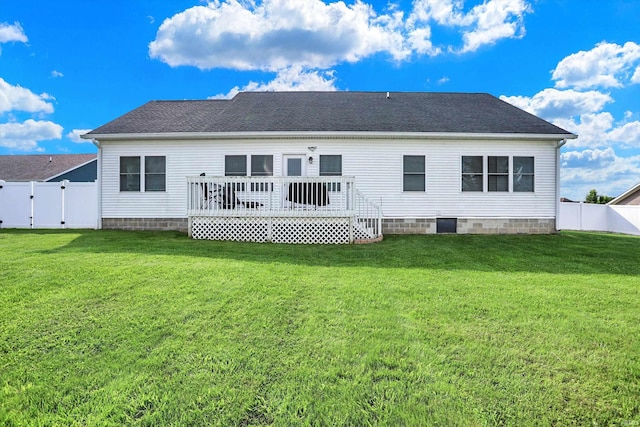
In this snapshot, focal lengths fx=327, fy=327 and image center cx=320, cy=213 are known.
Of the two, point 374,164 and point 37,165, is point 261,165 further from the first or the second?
point 37,165

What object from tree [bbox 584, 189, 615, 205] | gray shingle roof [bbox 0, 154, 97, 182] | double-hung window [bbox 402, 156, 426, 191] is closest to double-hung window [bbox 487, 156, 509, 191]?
double-hung window [bbox 402, 156, 426, 191]

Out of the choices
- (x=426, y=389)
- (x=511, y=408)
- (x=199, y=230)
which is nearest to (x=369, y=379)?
(x=426, y=389)

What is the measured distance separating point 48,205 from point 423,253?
13.2 meters

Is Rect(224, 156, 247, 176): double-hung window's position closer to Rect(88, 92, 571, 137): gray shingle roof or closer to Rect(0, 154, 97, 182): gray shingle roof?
Rect(88, 92, 571, 137): gray shingle roof

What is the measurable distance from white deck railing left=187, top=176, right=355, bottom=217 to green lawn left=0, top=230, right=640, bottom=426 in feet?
12.4

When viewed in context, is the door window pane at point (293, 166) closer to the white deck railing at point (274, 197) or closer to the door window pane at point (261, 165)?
the door window pane at point (261, 165)

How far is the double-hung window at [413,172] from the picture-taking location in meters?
11.0

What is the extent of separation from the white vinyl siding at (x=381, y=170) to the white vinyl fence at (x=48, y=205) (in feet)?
3.79

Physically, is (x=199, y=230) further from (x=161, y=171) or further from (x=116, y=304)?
(x=116, y=304)

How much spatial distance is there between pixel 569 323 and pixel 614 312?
858 mm

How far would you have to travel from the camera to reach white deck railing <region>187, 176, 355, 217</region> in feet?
29.5

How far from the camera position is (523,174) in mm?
11078

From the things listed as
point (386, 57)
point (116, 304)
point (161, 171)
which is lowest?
point (116, 304)

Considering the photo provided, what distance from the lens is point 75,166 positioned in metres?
23.8
